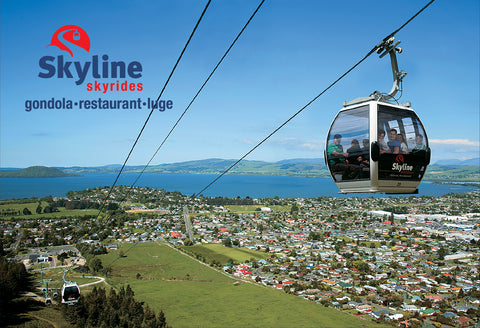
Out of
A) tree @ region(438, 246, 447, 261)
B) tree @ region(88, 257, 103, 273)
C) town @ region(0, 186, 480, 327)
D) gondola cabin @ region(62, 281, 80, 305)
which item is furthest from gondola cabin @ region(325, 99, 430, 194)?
tree @ region(438, 246, 447, 261)

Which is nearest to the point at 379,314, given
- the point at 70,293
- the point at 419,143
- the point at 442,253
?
the point at 70,293

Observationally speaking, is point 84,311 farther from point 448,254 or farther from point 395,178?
point 448,254

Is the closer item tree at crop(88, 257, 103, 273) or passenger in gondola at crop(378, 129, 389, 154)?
passenger in gondola at crop(378, 129, 389, 154)

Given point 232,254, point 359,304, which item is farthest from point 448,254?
point 232,254

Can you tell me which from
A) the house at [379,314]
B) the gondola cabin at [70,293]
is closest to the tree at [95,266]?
the gondola cabin at [70,293]

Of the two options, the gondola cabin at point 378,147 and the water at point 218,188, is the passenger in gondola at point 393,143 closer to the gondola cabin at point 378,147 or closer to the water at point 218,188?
the gondola cabin at point 378,147

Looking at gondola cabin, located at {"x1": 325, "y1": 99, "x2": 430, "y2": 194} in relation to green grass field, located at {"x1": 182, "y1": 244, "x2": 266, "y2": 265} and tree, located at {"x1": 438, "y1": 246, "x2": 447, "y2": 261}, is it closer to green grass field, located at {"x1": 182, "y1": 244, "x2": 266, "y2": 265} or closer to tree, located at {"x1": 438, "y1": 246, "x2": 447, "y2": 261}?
green grass field, located at {"x1": 182, "y1": 244, "x2": 266, "y2": 265}
